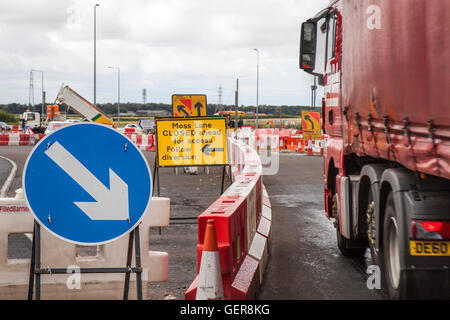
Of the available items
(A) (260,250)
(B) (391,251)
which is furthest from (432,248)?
(A) (260,250)


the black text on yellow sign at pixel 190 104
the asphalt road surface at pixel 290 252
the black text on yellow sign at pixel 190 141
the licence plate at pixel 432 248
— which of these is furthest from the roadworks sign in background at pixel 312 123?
the licence plate at pixel 432 248

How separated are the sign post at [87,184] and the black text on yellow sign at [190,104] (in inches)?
630

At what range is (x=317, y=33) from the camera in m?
10.1

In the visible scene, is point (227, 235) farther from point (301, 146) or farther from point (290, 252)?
point (301, 146)

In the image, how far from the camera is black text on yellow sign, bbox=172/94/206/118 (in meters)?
20.7

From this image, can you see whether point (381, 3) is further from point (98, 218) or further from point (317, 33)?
point (317, 33)

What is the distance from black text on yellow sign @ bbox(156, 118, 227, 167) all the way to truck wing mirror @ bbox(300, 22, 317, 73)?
1.82 metres

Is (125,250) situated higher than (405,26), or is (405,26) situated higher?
(405,26)

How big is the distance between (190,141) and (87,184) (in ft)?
22.5

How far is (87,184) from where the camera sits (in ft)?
15.1

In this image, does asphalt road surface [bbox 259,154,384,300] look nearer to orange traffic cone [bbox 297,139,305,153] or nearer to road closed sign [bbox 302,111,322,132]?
road closed sign [bbox 302,111,322,132]

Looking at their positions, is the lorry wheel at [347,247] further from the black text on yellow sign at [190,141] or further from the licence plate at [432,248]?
the licence plate at [432,248]
